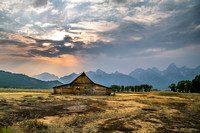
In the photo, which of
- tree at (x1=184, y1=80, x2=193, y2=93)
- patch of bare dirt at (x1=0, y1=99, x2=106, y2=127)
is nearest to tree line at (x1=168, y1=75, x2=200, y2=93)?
tree at (x1=184, y1=80, x2=193, y2=93)

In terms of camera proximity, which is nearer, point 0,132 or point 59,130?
point 0,132

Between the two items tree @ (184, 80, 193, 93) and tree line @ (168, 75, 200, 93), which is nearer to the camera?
tree line @ (168, 75, 200, 93)

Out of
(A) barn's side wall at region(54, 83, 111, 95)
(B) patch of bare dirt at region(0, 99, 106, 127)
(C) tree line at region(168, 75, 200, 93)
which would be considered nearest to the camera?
(B) patch of bare dirt at region(0, 99, 106, 127)

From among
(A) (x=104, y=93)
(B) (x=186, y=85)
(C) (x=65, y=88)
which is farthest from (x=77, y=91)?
(B) (x=186, y=85)

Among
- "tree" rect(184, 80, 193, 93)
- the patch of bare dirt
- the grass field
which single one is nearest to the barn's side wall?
the patch of bare dirt

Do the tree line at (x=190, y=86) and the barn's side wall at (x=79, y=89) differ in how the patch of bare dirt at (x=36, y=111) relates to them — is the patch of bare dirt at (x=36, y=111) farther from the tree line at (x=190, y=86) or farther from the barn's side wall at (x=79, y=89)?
the tree line at (x=190, y=86)

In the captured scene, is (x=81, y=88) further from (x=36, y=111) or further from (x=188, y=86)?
(x=188, y=86)

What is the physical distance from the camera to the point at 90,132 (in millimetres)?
8078

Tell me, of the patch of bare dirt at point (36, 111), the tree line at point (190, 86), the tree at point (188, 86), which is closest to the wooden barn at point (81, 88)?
the patch of bare dirt at point (36, 111)

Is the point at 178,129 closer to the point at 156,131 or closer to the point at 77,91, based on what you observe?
the point at 156,131

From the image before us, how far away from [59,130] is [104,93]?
39971 mm

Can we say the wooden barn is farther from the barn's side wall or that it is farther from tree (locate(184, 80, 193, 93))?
tree (locate(184, 80, 193, 93))

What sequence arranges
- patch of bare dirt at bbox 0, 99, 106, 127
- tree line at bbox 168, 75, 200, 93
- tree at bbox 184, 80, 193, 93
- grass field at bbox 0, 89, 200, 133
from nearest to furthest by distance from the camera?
grass field at bbox 0, 89, 200, 133 → patch of bare dirt at bbox 0, 99, 106, 127 → tree line at bbox 168, 75, 200, 93 → tree at bbox 184, 80, 193, 93

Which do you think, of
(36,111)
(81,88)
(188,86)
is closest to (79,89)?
(81,88)
